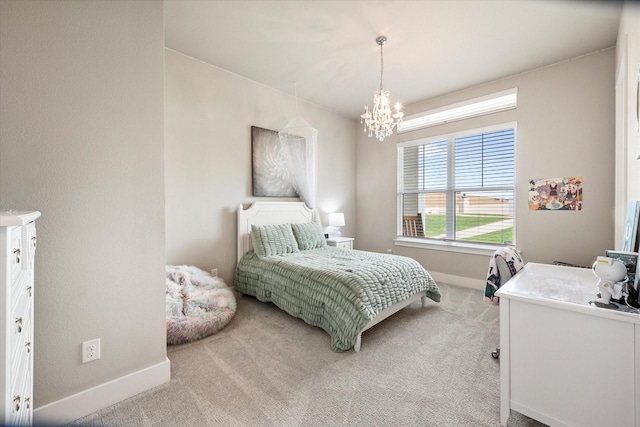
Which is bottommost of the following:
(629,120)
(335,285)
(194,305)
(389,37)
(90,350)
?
(194,305)

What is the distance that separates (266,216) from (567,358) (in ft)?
10.8

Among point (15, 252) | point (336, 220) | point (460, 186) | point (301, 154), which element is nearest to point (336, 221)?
point (336, 220)

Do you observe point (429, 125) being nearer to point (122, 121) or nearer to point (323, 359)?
point (323, 359)

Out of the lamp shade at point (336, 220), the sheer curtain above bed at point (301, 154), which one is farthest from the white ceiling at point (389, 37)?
the lamp shade at point (336, 220)

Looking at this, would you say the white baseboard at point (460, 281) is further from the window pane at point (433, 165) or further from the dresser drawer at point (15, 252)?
the dresser drawer at point (15, 252)

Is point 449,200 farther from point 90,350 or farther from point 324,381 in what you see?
point 90,350

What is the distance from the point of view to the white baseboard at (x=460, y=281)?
380 cm

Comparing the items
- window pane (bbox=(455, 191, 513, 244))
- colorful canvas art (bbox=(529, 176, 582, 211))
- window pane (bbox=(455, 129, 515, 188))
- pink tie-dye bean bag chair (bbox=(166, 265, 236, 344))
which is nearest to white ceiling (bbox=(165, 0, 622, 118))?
window pane (bbox=(455, 129, 515, 188))

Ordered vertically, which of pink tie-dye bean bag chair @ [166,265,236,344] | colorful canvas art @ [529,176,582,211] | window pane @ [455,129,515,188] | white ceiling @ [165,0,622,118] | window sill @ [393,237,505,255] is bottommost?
pink tie-dye bean bag chair @ [166,265,236,344]

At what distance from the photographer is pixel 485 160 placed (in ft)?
12.6

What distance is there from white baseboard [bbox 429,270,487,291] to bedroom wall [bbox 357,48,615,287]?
1 cm

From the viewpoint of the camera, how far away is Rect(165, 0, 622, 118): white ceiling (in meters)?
2.34

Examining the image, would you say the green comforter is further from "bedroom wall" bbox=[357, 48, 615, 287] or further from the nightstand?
"bedroom wall" bbox=[357, 48, 615, 287]

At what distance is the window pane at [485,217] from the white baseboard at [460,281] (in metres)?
0.58
